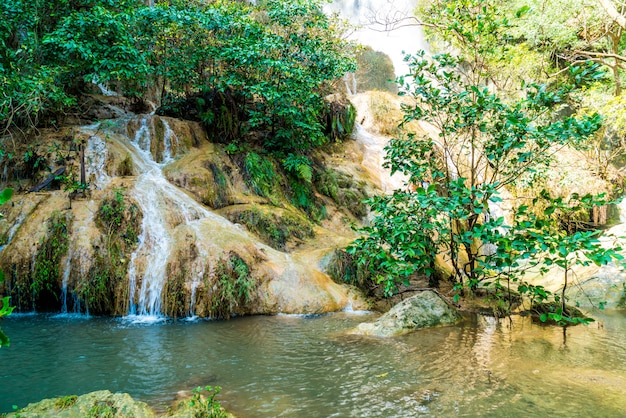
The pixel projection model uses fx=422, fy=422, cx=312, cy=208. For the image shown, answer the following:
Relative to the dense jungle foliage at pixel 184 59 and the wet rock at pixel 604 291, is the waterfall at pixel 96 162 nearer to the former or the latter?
the dense jungle foliage at pixel 184 59

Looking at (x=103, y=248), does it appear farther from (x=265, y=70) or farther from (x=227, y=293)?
(x=265, y=70)

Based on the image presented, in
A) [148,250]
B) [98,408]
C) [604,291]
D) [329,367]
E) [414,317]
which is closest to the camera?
[98,408]

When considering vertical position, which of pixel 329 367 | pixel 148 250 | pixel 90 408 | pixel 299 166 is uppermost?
pixel 299 166

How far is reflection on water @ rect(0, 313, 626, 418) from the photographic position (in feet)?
13.4

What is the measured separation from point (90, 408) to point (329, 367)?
264 cm

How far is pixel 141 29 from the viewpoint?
479 inches

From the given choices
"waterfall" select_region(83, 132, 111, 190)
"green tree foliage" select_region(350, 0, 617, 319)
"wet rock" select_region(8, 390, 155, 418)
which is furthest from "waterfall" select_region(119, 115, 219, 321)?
"wet rock" select_region(8, 390, 155, 418)

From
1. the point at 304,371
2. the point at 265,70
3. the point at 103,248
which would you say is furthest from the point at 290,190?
the point at 304,371

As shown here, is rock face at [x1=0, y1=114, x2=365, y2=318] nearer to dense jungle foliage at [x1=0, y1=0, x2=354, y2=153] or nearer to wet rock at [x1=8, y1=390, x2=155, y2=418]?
dense jungle foliage at [x1=0, y1=0, x2=354, y2=153]

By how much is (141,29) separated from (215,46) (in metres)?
2.15

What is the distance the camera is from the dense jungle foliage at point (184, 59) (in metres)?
9.26

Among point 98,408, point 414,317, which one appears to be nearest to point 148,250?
point 414,317

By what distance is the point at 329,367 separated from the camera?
16.7 feet

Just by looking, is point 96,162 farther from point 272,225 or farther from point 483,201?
point 483,201
